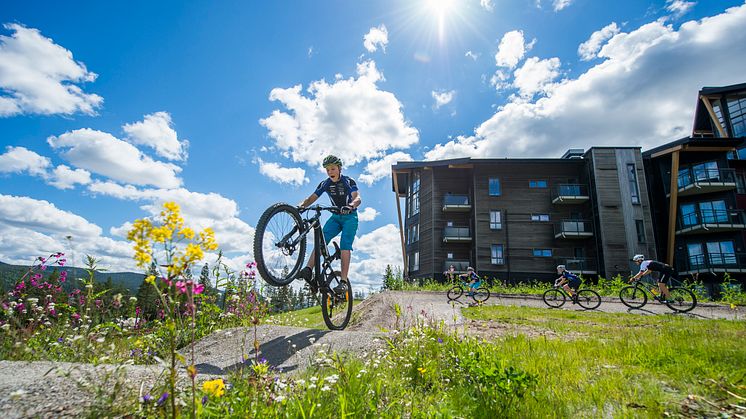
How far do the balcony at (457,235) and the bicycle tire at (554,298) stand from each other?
13.7 metres

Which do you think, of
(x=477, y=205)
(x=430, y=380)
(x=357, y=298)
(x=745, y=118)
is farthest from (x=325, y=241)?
(x=745, y=118)

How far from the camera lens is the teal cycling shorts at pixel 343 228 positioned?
614 cm

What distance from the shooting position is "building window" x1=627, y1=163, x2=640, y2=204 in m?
25.8

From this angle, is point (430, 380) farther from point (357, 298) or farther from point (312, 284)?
point (357, 298)

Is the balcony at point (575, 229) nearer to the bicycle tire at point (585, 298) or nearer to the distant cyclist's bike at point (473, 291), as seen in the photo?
the bicycle tire at point (585, 298)

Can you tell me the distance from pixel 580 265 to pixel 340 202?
2501cm

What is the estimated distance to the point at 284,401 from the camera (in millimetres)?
1784

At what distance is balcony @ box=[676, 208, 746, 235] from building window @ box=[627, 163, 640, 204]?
12.4ft

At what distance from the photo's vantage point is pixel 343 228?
20.3 feet

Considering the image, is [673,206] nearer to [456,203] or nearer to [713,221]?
[713,221]

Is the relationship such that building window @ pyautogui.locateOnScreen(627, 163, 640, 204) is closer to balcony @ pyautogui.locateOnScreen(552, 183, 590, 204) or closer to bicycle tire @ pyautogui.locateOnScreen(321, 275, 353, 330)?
balcony @ pyautogui.locateOnScreen(552, 183, 590, 204)

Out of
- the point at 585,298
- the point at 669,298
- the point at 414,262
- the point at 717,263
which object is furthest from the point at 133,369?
the point at 717,263

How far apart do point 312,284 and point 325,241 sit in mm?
794

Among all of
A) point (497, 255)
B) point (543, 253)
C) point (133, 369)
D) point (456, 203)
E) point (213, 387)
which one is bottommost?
point (133, 369)
